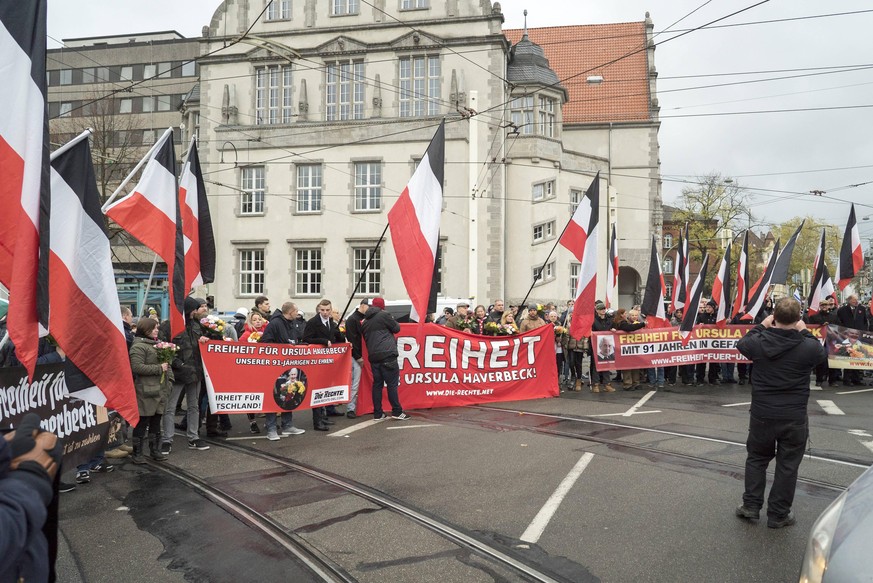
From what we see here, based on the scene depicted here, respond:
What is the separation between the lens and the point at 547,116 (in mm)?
34906

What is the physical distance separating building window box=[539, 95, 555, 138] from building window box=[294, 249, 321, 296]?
40.6ft

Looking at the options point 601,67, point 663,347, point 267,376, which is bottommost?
point 663,347

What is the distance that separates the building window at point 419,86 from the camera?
3319cm

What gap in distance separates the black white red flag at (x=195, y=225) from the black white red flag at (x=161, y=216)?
137 cm

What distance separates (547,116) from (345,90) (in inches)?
386

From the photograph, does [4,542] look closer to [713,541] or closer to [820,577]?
[820,577]

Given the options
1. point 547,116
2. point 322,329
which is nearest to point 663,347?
point 322,329

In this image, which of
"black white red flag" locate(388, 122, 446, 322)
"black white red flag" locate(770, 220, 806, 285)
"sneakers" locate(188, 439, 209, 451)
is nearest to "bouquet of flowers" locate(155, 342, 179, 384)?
"sneakers" locate(188, 439, 209, 451)

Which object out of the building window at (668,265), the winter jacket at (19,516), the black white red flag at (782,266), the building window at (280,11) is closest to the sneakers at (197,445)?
the winter jacket at (19,516)

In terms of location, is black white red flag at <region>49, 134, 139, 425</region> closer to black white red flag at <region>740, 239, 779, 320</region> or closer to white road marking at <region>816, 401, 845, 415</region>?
white road marking at <region>816, 401, 845, 415</region>

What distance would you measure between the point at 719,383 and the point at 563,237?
17.2 feet

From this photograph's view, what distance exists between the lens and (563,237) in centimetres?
1422

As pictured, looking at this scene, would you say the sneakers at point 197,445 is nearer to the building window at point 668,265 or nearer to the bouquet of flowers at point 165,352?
the bouquet of flowers at point 165,352

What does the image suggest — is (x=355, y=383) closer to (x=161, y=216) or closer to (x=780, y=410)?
(x=161, y=216)
